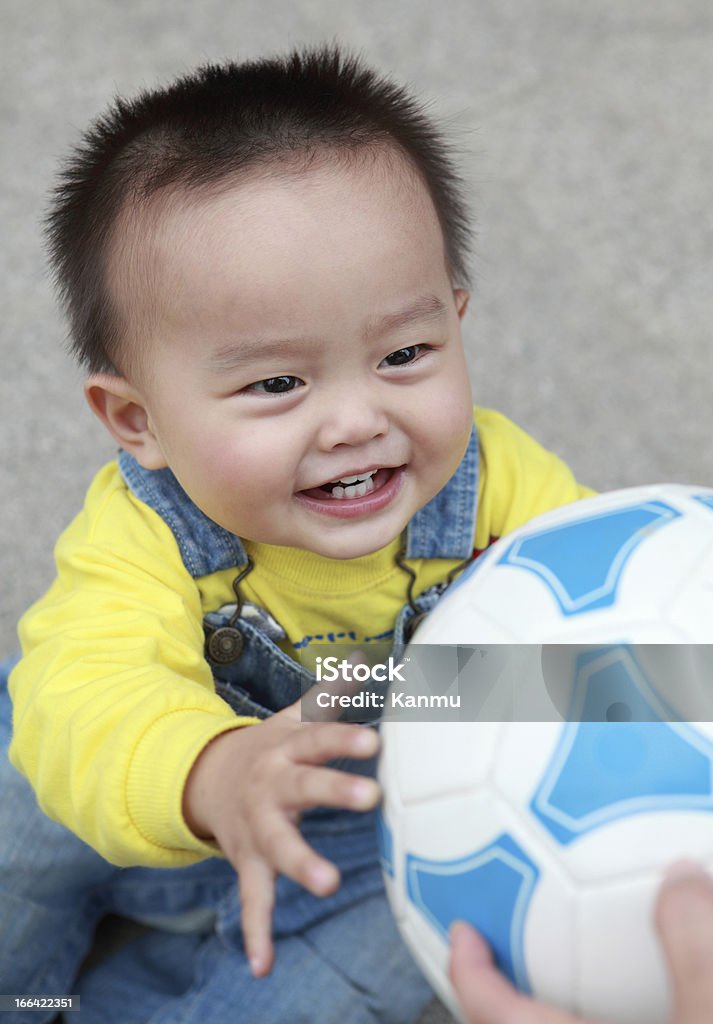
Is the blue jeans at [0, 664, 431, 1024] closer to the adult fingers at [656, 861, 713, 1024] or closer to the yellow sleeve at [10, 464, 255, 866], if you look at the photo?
the yellow sleeve at [10, 464, 255, 866]

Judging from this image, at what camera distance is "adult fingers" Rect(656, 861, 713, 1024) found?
0.52 m

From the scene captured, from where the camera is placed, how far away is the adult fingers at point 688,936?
1.70 feet

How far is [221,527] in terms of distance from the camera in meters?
0.87

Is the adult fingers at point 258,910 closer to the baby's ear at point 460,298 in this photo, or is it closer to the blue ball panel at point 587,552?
the blue ball panel at point 587,552

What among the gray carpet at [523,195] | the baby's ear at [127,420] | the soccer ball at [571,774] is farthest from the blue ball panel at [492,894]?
the gray carpet at [523,195]

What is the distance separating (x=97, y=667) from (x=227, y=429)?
178mm

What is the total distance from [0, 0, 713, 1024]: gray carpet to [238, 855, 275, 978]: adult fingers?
2.38 ft

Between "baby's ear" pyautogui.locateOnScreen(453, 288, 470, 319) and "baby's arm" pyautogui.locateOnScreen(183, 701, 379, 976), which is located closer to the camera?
"baby's arm" pyautogui.locateOnScreen(183, 701, 379, 976)

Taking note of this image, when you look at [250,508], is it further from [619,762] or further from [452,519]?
[619,762]

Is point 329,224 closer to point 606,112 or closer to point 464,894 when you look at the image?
point 464,894

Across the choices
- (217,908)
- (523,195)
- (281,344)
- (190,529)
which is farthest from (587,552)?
(523,195)

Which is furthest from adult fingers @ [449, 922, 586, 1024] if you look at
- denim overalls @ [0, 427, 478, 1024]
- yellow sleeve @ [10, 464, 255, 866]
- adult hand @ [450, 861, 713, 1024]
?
denim overalls @ [0, 427, 478, 1024]

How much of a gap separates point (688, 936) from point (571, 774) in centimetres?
9

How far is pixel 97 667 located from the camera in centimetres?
74
